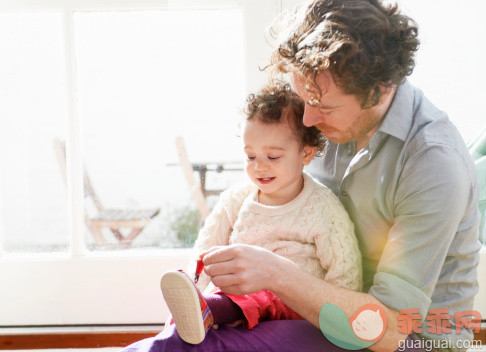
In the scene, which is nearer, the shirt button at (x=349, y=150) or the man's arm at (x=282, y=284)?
the man's arm at (x=282, y=284)

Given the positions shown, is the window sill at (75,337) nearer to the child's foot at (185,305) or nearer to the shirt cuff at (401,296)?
the child's foot at (185,305)

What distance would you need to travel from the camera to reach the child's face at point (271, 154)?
47.1 inches

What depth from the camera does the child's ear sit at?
49.3 inches

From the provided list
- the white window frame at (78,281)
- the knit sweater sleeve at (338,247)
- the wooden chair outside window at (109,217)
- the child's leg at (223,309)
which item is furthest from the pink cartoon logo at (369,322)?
the wooden chair outside window at (109,217)

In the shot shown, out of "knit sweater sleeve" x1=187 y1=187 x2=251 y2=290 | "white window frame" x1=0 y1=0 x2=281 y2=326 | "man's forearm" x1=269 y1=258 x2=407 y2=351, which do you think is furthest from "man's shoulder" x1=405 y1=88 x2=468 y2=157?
"white window frame" x1=0 y1=0 x2=281 y2=326

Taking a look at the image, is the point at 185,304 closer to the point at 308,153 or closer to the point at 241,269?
the point at 241,269

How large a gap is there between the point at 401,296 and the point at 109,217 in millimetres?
1023

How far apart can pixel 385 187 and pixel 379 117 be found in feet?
0.52

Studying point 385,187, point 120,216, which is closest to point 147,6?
point 120,216

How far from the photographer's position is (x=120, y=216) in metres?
1.67

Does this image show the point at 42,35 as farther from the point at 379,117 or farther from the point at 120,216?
the point at 379,117

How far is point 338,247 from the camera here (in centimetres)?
111

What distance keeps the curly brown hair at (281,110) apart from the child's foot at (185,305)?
0.46 m

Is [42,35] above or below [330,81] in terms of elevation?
above
